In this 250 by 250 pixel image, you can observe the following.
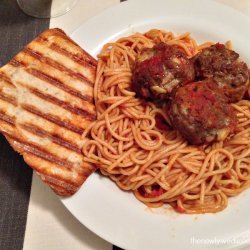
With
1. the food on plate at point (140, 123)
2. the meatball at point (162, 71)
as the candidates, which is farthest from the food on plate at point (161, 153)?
the meatball at point (162, 71)

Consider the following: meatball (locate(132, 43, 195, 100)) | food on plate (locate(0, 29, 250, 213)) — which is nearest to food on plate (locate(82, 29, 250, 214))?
food on plate (locate(0, 29, 250, 213))

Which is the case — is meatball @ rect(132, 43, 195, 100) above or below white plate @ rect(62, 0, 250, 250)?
above

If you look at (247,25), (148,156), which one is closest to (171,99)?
(148,156)

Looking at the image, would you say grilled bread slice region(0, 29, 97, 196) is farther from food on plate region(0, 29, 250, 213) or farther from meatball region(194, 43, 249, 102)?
meatball region(194, 43, 249, 102)

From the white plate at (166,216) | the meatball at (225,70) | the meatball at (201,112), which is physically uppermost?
the meatball at (225,70)

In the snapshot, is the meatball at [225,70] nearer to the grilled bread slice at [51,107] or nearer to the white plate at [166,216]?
the white plate at [166,216]

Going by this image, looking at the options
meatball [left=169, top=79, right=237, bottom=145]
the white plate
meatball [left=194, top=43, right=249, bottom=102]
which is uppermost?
meatball [left=194, top=43, right=249, bottom=102]

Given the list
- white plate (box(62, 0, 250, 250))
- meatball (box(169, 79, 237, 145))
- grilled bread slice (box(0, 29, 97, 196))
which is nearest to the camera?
white plate (box(62, 0, 250, 250))
